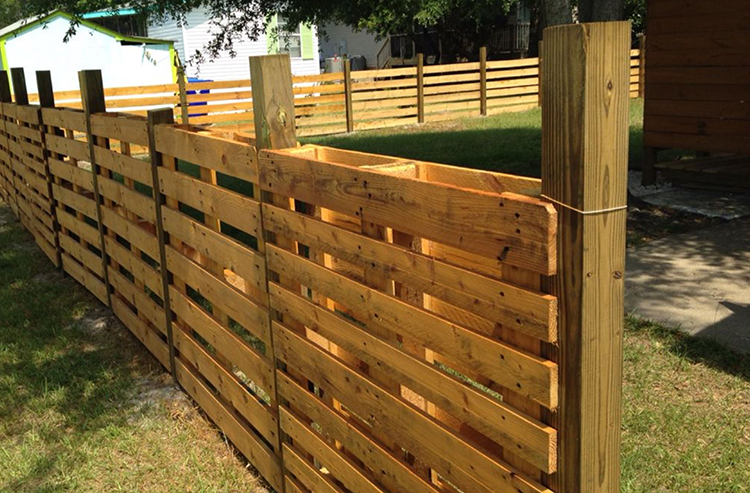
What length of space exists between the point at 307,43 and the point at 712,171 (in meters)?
24.4

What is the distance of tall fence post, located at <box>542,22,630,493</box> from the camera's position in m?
1.79

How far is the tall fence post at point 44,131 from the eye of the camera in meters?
7.39

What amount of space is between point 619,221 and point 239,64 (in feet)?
96.8

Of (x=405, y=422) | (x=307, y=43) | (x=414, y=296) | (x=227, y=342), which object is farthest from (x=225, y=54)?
(x=405, y=422)

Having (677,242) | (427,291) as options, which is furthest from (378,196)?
(677,242)

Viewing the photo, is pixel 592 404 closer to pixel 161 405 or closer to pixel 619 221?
pixel 619 221

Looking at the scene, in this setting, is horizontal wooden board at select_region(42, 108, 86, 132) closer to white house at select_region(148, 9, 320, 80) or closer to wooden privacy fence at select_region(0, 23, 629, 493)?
wooden privacy fence at select_region(0, 23, 629, 493)

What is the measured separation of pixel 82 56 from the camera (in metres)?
25.9

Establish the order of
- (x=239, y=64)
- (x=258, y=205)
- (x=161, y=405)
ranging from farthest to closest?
(x=239, y=64) < (x=161, y=405) < (x=258, y=205)

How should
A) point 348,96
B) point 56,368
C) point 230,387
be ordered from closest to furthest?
1. point 230,387
2. point 56,368
3. point 348,96

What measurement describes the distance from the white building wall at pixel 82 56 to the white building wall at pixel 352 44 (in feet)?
51.0

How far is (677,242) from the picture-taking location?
714cm

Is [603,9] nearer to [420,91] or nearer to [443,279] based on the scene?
[443,279]

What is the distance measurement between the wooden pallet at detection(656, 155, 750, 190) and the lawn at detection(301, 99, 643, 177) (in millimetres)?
1769
